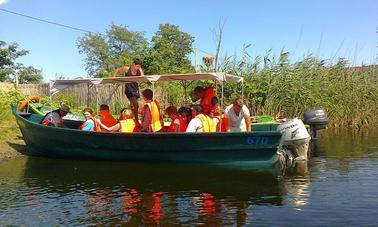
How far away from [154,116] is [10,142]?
5.54 meters

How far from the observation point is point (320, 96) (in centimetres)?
1855

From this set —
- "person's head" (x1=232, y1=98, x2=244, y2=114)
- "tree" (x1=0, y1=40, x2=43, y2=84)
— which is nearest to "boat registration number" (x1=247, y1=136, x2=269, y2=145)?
"person's head" (x1=232, y1=98, x2=244, y2=114)

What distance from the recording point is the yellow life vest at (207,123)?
9.97 meters

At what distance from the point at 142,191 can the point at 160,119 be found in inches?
125

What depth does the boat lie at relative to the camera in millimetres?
9484

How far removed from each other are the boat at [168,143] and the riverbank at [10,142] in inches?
28.7

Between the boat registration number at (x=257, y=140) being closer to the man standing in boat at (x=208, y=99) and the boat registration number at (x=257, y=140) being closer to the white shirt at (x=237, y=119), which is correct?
the white shirt at (x=237, y=119)

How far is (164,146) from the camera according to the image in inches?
399

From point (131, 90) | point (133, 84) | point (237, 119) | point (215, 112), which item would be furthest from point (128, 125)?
point (237, 119)

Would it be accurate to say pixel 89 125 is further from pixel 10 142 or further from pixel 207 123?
pixel 10 142

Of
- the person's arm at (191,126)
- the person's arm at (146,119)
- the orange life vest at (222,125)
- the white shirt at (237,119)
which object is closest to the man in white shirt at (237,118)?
the white shirt at (237,119)

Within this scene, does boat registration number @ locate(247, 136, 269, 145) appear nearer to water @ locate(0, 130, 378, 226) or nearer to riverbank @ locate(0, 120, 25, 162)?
water @ locate(0, 130, 378, 226)

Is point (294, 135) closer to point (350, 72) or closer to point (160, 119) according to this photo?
point (160, 119)

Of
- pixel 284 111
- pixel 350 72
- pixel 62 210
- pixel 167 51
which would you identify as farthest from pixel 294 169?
pixel 167 51
